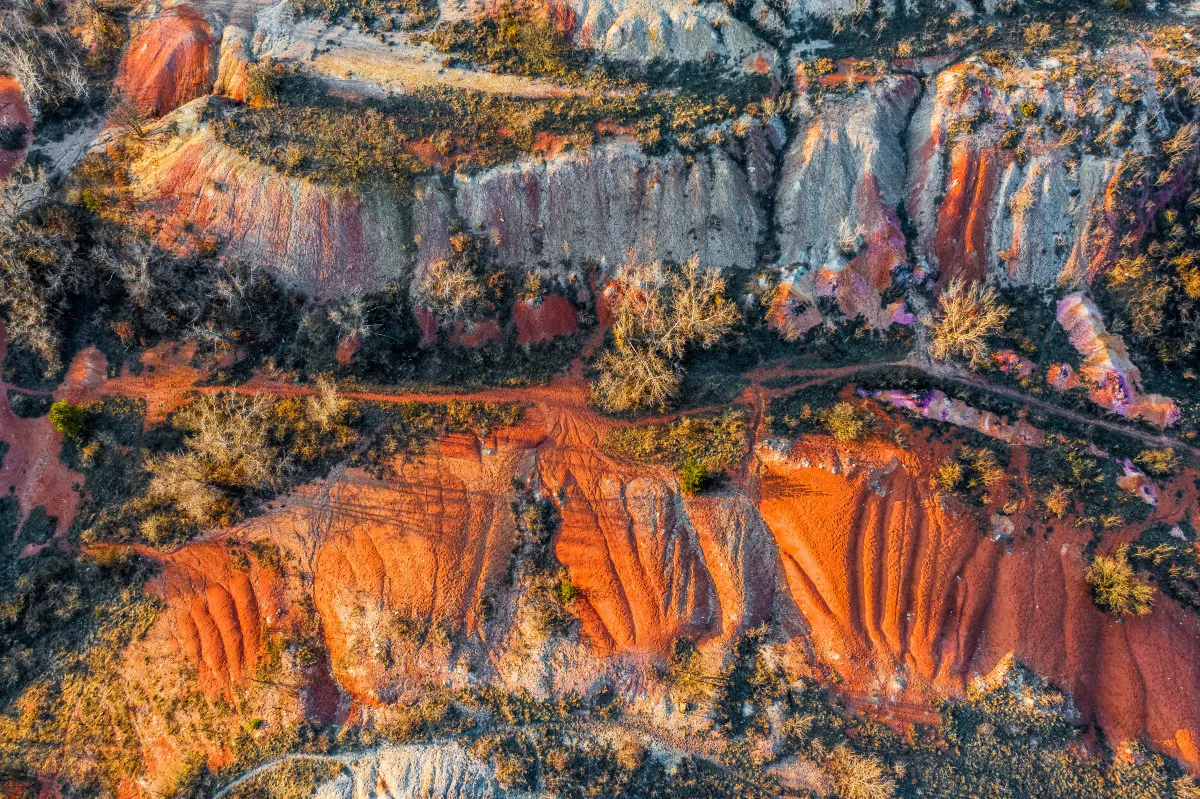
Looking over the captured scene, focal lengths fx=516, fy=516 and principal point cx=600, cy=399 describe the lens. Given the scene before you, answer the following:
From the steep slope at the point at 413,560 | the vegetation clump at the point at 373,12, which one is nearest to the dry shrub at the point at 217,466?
the steep slope at the point at 413,560

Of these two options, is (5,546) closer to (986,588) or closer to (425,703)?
(425,703)

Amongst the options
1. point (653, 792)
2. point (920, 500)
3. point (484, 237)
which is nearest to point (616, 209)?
point (484, 237)

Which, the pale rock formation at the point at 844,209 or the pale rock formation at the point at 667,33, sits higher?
the pale rock formation at the point at 667,33

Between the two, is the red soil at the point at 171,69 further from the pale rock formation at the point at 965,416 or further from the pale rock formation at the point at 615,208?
the pale rock formation at the point at 965,416

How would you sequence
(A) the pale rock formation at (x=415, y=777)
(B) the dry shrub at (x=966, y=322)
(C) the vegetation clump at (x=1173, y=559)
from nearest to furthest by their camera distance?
(A) the pale rock formation at (x=415, y=777), (C) the vegetation clump at (x=1173, y=559), (B) the dry shrub at (x=966, y=322)

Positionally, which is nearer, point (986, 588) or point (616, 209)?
point (986, 588)

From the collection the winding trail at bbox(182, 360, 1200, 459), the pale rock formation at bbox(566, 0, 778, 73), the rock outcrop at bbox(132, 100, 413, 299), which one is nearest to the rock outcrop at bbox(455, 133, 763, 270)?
the rock outcrop at bbox(132, 100, 413, 299)

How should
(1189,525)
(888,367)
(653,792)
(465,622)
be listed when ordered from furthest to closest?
(888,367), (1189,525), (465,622), (653,792)

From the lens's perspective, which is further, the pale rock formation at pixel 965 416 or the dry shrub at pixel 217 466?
the pale rock formation at pixel 965 416
